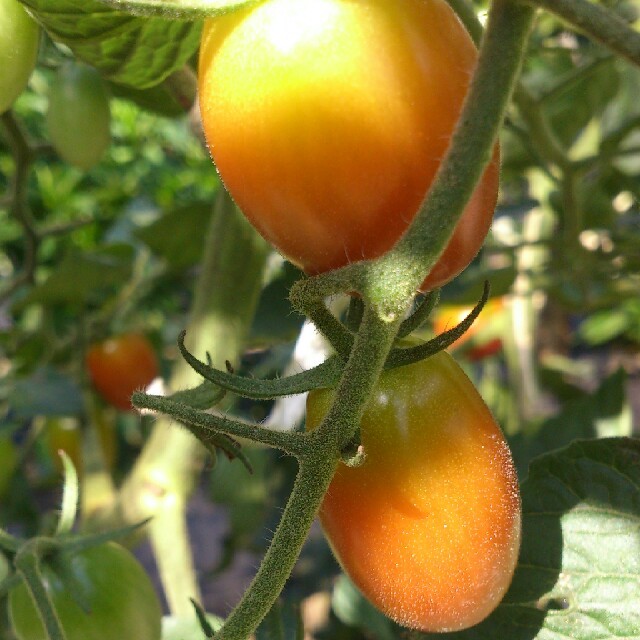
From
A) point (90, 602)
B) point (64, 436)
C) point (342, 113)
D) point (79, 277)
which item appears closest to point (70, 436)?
point (64, 436)

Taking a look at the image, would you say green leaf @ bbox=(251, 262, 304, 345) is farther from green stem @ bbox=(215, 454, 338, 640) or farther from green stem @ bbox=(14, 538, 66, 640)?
green stem @ bbox=(215, 454, 338, 640)

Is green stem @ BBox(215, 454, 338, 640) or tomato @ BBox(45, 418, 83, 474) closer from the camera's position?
green stem @ BBox(215, 454, 338, 640)

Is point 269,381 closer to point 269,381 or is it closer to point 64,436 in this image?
point 269,381

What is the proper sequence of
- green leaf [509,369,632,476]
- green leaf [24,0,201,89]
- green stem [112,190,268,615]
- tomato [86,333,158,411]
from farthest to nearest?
1. tomato [86,333,158,411]
2. green leaf [509,369,632,476]
3. green stem [112,190,268,615]
4. green leaf [24,0,201,89]

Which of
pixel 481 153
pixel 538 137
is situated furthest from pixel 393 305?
pixel 538 137

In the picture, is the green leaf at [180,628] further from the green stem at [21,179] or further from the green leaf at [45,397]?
the green stem at [21,179]

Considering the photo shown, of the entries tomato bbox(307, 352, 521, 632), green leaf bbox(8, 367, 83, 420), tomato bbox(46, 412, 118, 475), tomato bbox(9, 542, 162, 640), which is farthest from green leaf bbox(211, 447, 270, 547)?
tomato bbox(307, 352, 521, 632)

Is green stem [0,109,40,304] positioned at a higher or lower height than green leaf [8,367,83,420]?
higher
